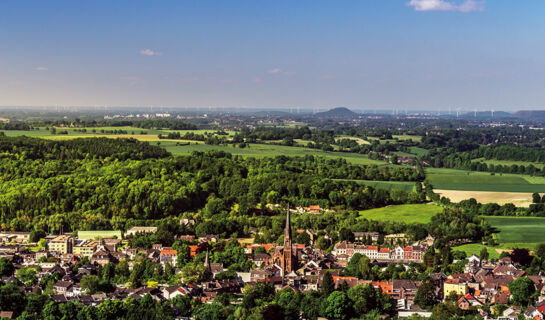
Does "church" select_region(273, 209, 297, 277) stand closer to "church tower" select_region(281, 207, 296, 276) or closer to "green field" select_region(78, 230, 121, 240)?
"church tower" select_region(281, 207, 296, 276)

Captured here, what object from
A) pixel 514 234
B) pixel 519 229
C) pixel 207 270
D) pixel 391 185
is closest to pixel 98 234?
pixel 207 270

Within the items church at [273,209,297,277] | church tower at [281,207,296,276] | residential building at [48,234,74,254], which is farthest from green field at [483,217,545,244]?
residential building at [48,234,74,254]

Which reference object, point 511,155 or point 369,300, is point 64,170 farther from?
point 511,155

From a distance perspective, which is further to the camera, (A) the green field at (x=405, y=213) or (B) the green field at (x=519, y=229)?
(A) the green field at (x=405, y=213)

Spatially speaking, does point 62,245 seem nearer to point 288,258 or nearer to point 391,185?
point 288,258

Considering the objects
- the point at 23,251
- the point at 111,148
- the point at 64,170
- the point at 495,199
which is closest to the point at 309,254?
the point at 23,251

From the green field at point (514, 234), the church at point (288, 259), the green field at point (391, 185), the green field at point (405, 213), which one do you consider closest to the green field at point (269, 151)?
the green field at point (391, 185)

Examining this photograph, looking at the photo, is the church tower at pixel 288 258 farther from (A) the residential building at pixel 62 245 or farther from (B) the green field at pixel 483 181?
(B) the green field at pixel 483 181
